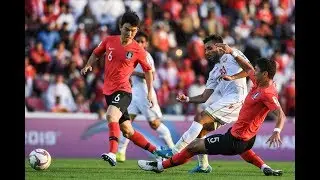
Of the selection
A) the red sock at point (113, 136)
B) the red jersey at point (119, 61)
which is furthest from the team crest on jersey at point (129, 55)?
the red sock at point (113, 136)

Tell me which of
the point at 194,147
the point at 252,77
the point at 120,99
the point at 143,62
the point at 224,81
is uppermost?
the point at 143,62

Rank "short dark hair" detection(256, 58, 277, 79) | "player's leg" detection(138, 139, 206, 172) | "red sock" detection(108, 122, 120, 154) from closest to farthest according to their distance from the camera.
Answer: "short dark hair" detection(256, 58, 277, 79)
"player's leg" detection(138, 139, 206, 172)
"red sock" detection(108, 122, 120, 154)

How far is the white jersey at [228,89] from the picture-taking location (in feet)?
28.5

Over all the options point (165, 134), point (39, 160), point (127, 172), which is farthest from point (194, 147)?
point (165, 134)

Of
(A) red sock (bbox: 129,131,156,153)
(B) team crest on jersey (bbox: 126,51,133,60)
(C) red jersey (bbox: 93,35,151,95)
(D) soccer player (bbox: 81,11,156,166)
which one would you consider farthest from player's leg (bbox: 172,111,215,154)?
(B) team crest on jersey (bbox: 126,51,133,60)

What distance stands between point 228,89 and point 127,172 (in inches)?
60.1

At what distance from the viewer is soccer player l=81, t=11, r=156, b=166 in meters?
8.38

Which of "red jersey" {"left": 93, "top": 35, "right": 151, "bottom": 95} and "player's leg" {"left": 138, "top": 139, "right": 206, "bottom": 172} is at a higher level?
"red jersey" {"left": 93, "top": 35, "right": 151, "bottom": 95}

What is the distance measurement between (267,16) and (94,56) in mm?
5399

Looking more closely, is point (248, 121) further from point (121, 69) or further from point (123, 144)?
point (123, 144)

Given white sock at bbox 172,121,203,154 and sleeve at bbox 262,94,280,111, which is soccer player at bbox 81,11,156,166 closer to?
white sock at bbox 172,121,203,154

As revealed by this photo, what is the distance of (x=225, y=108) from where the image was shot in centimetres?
867

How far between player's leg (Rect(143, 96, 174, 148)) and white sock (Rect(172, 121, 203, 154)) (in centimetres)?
160

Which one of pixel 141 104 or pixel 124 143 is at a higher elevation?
pixel 141 104
